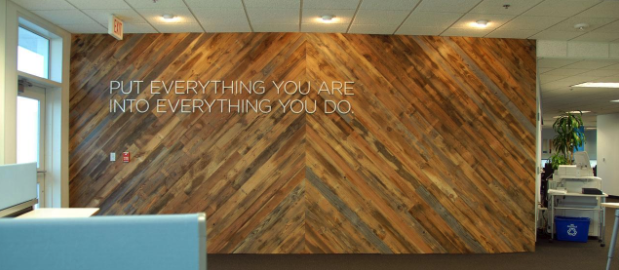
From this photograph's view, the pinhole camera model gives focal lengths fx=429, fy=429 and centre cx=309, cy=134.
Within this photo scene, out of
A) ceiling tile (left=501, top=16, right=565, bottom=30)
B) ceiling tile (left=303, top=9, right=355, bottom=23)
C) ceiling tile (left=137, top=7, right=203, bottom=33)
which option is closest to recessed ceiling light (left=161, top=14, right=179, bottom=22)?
ceiling tile (left=137, top=7, right=203, bottom=33)

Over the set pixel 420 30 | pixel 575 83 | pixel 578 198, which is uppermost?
pixel 420 30

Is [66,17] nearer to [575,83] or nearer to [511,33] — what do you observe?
[511,33]

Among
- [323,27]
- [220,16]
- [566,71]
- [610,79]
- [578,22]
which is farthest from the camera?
[610,79]

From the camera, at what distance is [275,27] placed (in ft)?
18.2

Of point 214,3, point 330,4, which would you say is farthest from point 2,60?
point 330,4

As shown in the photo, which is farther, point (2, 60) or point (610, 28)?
point (610, 28)

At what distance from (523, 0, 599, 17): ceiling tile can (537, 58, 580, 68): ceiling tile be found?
1.57 meters

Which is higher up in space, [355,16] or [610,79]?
[355,16]

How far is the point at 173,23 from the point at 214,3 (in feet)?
3.16

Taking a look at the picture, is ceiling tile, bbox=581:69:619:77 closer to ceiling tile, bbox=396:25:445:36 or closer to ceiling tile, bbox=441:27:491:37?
ceiling tile, bbox=441:27:491:37

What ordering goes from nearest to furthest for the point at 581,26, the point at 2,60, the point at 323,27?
the point at 2,60 < the point at 581,26 < the point at 323,27

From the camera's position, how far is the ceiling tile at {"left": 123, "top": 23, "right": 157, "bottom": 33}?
5422 mm

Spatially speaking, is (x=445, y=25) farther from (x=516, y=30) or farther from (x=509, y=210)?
(x=509, y=210)

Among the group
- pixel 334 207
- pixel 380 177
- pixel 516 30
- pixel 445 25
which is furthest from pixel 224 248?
pixel 516 30
